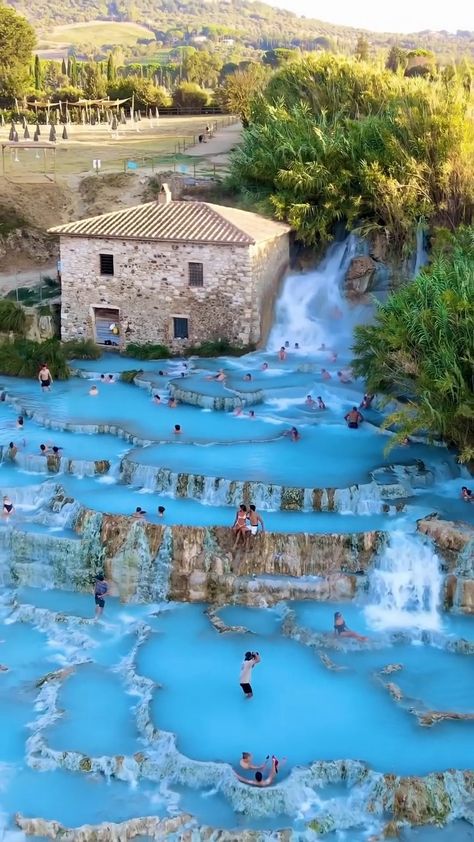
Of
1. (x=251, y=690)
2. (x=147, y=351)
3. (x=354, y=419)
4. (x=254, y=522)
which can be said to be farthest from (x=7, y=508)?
(x=147, y=351)

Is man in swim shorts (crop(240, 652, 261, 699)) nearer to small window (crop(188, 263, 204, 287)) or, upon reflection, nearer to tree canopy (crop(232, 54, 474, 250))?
small window (crop(188, 263, 204, 287))

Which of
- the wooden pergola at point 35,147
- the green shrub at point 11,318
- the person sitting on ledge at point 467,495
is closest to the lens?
the person sitting on ledge at point 467,495

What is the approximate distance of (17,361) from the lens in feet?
122

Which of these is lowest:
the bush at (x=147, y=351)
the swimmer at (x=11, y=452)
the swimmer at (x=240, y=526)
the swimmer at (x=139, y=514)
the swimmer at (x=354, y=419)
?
the bush at (x=147, y=351)

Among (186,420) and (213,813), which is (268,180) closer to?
(186,420)

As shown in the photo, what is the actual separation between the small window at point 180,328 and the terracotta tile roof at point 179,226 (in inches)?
121

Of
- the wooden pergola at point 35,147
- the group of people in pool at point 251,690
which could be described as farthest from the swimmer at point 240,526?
the wooden pergola at point 35,147

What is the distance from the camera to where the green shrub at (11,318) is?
3919 cm

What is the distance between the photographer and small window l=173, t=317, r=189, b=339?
39.5 metres

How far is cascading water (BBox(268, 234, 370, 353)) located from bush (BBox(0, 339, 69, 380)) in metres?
7.92

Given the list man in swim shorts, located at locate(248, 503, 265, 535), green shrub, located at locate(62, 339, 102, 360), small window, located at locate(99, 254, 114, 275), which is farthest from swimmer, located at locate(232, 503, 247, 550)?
small window, located at locate(99, 254, 114, 275)

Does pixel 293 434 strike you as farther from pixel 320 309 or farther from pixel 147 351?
pixel 320 309

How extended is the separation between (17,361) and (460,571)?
19.2m

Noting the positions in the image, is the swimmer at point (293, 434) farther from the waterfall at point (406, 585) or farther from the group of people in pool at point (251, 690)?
the group of people in pool at point (251, 690)
